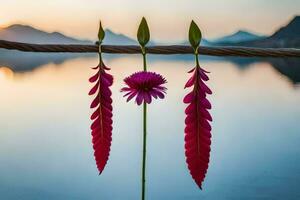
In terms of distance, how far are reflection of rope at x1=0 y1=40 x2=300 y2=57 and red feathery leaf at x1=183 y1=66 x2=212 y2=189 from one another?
0.08 metres

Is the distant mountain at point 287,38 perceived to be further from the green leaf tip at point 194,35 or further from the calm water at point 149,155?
the green leaf tip at point 194,35

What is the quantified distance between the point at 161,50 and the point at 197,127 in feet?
0.45

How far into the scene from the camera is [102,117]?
2.08 feet

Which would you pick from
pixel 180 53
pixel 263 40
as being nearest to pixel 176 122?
pixel 180 53

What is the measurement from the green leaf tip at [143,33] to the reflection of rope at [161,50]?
2.5 inches

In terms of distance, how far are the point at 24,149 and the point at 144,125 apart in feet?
75.9

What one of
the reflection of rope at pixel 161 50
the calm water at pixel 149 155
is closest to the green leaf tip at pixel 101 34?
the reflection of rope at pixel 161 50

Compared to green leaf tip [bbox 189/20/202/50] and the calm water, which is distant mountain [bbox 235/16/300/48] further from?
green leaf tip [bbox 189/20/202/50]

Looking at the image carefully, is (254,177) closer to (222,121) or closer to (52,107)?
(222,121)

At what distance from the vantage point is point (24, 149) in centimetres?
2292

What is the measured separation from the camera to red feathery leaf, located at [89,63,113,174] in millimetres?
632

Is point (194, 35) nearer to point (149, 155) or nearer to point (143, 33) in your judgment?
point (143, 33)

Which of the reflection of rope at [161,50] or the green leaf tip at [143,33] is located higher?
the green leaf tip at [143,33]

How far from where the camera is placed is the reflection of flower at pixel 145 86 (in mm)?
574
